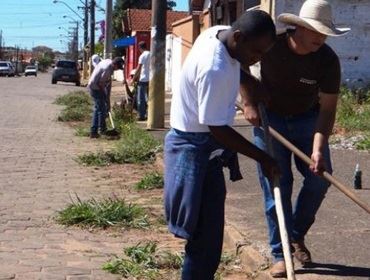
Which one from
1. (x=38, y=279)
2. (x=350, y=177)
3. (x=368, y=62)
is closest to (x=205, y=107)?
(x=38, y=279)

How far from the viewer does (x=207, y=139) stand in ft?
14.0

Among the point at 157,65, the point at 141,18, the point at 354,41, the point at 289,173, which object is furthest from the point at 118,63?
the point at 141,18

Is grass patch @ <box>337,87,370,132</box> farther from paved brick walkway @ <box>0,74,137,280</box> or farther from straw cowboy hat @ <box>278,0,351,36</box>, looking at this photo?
straw cowboy hat @ <box>278,0,351,36</box>

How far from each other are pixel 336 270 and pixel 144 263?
1.51 m

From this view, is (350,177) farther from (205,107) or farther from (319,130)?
(205,107)

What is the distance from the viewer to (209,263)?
445 centimetres

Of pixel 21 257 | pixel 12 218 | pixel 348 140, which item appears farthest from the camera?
pixel 348 140

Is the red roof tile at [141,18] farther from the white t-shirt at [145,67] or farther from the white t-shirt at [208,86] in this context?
the white t-shirt at [208,86]

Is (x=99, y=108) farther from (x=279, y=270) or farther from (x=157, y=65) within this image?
(x=279, y=270)

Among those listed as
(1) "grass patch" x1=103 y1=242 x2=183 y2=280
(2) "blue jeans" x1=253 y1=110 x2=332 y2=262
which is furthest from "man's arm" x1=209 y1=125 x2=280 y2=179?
(1) "grass patch" x1=103 y1=242 x2=183 y2=280

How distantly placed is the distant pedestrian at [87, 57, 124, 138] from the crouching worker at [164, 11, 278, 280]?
10.8 m

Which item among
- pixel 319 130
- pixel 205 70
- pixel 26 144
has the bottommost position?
pixel 26 144

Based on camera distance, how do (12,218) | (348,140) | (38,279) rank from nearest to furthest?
(38,279) < (12,218) < (348,140)

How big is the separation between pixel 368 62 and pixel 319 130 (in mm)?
12456
